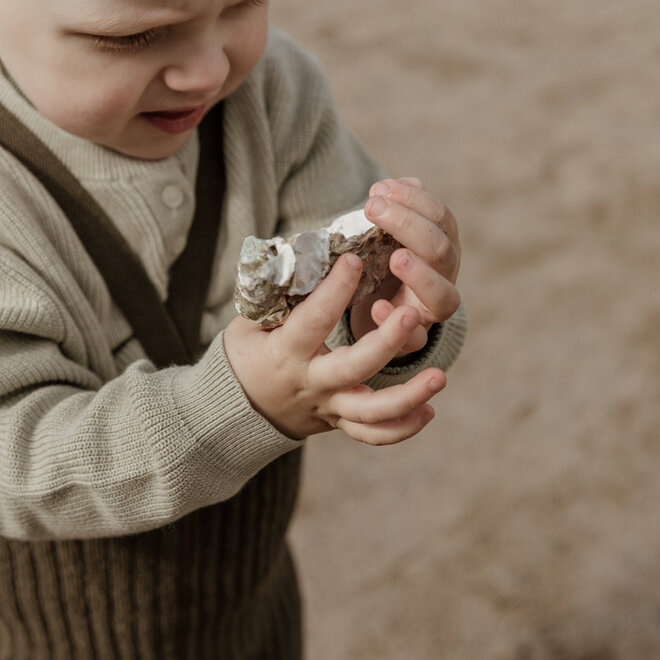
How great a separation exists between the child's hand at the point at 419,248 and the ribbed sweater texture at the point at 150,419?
75mm

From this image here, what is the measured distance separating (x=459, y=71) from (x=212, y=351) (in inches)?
75.3

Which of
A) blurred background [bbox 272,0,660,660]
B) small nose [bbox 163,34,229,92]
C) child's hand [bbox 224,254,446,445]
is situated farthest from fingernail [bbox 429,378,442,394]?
blurred background [bbox 272,0,660,660]

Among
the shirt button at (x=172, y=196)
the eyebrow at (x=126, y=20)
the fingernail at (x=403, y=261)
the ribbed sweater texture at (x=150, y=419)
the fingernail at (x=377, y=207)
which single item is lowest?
the ribbed sweater texture at (x=150, y=419)

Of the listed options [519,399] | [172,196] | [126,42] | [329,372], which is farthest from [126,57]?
[519,399]

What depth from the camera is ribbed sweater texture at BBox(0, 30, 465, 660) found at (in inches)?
23.0

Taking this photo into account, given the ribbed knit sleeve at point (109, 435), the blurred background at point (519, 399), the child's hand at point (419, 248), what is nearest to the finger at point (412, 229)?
the child's hand at point (419, 248)

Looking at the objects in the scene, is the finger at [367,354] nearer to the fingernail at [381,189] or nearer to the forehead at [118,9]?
the fingernail at [381,189]

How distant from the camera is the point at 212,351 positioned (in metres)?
0.58

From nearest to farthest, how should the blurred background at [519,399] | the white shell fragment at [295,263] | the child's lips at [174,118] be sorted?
the white shell fragment at [295,263]
the child's lips at [174,118]
the blurred background at [519,399]

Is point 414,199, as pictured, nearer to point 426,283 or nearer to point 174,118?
point 426,283

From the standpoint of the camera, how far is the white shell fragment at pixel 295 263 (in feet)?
1.64

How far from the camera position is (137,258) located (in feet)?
2.25

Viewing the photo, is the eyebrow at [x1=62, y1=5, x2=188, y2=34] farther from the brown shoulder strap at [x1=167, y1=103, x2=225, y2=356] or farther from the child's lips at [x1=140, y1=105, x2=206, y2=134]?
the brown shoulder strap at [x1=167, y1=103, x2=225, y2=356]

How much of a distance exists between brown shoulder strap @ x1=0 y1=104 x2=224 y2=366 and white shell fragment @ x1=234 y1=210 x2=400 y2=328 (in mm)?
173
